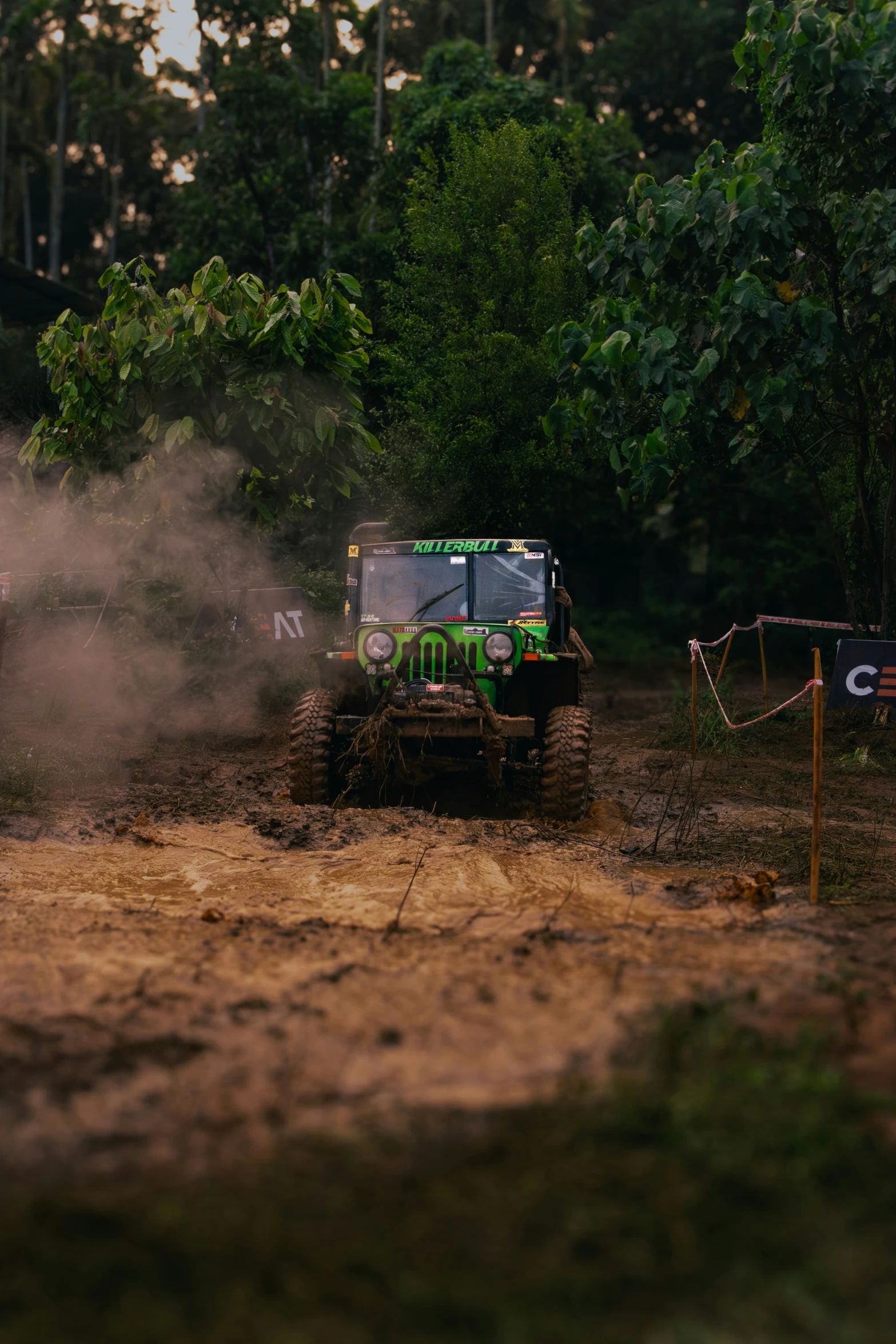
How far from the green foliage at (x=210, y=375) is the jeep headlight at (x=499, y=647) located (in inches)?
102

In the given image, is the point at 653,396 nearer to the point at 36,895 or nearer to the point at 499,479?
the point at 499,479

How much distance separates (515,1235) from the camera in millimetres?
2525

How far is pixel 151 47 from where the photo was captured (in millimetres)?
34188

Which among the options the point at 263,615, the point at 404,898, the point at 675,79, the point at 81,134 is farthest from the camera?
the point at 81,134

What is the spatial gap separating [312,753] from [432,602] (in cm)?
163

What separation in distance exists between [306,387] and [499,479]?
25.9ft

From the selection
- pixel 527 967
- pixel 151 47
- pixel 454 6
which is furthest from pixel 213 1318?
pixel 151 47

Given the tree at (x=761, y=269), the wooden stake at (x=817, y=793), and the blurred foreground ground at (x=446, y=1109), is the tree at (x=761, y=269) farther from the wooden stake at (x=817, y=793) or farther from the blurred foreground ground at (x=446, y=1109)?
the blurred foreground ground at (x=446, y=1109)

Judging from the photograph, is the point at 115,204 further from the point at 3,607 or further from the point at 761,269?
the point at 3,607

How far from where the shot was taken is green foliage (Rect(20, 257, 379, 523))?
990 cm

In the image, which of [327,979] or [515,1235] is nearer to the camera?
[515,1235]

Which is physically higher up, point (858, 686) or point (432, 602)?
point (432, 602)

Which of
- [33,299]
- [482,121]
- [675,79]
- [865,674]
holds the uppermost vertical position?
[675,79]

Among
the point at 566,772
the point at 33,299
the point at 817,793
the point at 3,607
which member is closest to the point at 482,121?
the point at 33,299
